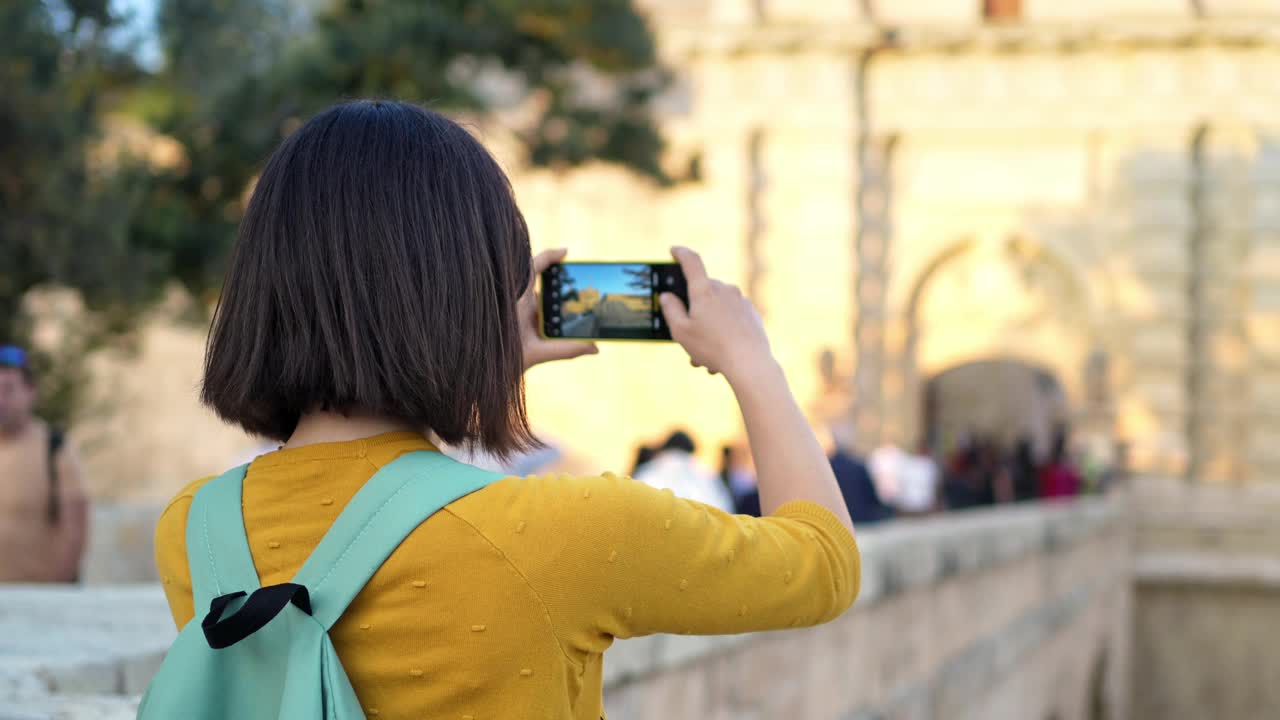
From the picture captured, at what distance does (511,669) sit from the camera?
151 centimetres

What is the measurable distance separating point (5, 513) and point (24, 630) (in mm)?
2383

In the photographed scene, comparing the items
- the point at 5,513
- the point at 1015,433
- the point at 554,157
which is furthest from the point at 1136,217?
the point at 5,513

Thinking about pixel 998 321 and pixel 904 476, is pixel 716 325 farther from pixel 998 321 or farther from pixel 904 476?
pixel 998 321

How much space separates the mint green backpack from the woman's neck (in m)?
0.08

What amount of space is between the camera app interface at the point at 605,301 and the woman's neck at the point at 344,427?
0.35 meters

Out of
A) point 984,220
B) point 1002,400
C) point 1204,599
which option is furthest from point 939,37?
point 1002,400

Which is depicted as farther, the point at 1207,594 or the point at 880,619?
the point at 1207,594

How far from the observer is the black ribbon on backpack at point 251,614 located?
1.46 m

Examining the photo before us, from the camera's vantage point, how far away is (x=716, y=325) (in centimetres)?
176

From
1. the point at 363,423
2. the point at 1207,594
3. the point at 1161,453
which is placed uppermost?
the point at 363,423

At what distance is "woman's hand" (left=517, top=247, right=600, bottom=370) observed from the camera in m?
1.90

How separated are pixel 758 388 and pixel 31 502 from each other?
4.42 m

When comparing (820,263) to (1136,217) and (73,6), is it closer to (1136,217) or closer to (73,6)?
(1136,217)

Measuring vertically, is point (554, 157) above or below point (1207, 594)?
above
